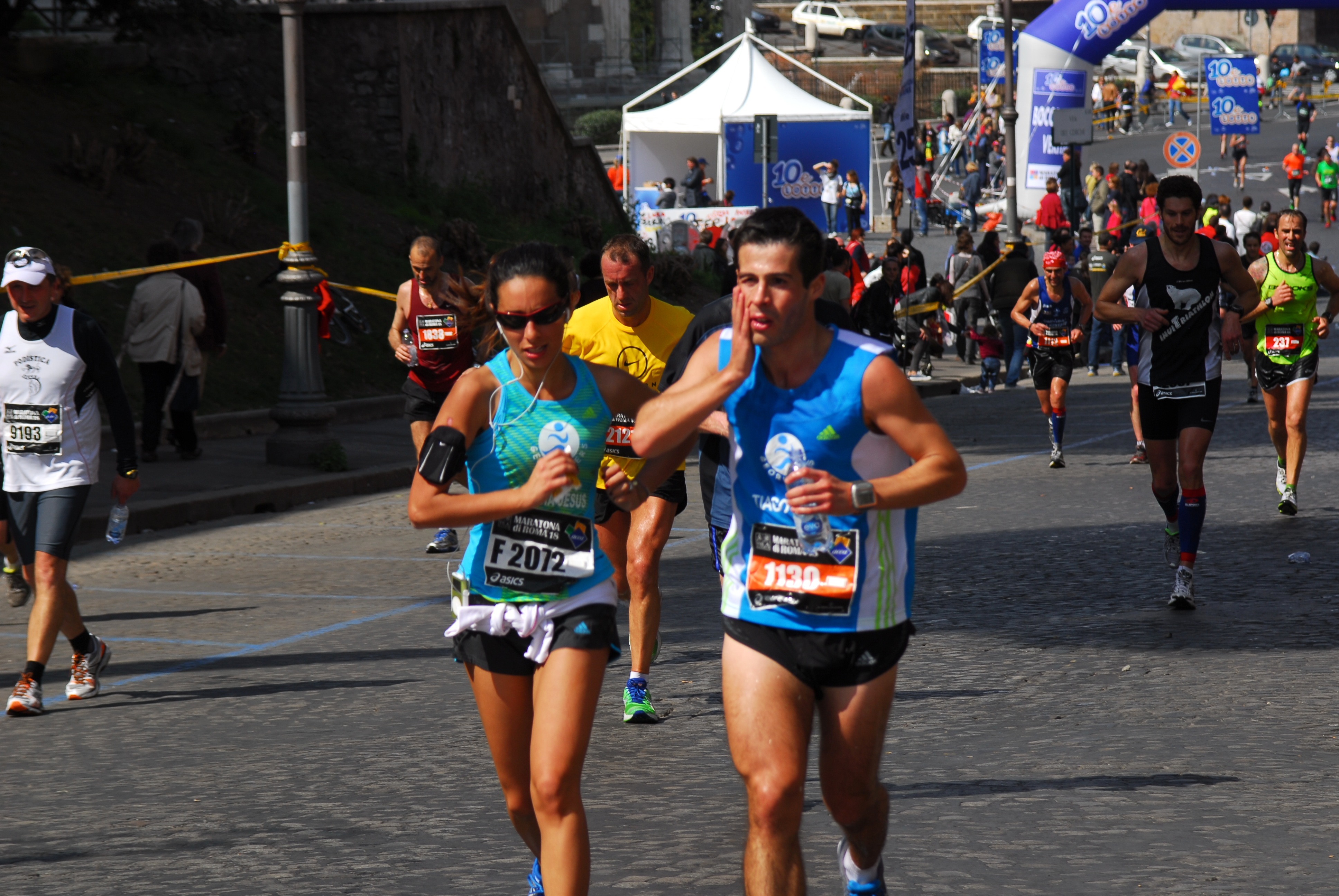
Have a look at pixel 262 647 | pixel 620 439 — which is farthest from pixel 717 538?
pixel 262 647

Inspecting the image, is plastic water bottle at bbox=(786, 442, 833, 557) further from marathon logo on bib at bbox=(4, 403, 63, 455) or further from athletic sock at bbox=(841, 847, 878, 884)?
marathon logo on bib at bbox=(4, 403, 63, 455)

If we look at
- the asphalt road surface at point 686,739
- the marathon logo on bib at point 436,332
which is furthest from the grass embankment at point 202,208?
the asphalt road surface at point 686,739

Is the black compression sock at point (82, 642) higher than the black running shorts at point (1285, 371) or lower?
lower

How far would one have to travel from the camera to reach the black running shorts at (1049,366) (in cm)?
1495

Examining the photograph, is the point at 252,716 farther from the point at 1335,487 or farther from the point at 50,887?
the point at 1335,487

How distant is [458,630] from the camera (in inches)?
167

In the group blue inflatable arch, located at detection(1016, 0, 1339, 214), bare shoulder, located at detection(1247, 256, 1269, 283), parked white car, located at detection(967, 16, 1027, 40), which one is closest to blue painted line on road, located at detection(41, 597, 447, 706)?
bare shoulder, located at detection(1247, 256, 1269, 283)

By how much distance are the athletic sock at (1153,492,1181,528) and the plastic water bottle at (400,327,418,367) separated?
15.2ft

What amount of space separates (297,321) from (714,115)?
22.6 m

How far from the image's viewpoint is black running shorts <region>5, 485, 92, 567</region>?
7188mm

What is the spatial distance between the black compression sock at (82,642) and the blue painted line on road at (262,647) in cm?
21

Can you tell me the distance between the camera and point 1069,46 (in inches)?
1334

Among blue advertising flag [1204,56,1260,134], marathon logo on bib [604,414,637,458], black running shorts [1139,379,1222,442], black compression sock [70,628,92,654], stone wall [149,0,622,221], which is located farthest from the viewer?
blue advertising flag [1204,56,1260,134]

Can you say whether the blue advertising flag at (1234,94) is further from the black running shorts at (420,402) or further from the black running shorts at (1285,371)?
the black running shorts at (420,402)
